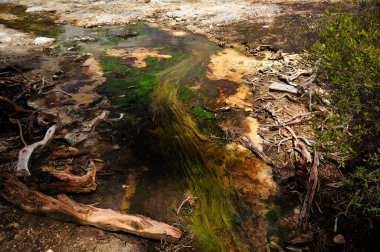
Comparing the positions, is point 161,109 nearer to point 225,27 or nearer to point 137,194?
point 137,194

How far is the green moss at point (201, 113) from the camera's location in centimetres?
750

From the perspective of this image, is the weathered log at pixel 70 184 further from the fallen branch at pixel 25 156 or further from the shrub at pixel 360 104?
the shrub at pixel 360 104

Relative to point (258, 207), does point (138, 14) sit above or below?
above

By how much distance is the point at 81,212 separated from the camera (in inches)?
182

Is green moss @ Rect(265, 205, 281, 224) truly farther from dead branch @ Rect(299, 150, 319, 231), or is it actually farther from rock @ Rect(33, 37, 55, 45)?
rock @ Rect(33, 37, 55, 45)

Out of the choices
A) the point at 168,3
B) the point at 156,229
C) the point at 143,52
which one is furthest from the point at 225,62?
the point at 168,3

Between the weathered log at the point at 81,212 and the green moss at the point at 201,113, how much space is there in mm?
3602

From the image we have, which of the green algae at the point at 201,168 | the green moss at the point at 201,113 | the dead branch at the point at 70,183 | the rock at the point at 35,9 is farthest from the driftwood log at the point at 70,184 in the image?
the rock at the point at 35,9

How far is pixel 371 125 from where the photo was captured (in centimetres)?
395

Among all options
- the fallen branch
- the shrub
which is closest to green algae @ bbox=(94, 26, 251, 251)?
the shrub

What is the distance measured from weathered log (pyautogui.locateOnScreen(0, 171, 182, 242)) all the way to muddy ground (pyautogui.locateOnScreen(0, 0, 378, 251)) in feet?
0.43

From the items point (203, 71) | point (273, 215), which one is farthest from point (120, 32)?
point (273, 215)

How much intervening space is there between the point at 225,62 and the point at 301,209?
692cm

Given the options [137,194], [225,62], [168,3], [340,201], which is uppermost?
[168,3]
